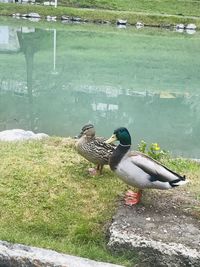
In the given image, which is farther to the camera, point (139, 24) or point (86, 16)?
point (139, 24)

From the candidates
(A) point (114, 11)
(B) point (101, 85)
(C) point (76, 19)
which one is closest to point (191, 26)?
(A) point (114, 11)

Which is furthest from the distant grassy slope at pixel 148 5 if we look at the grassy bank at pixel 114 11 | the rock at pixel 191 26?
the rock at pixel 191 26

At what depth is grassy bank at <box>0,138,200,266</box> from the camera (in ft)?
17.3

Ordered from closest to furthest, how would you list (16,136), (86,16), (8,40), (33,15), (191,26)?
(16,136)
(8,40)
(33,15)
(86,16)
(191,26)

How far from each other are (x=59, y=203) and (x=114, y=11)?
42.8 metres

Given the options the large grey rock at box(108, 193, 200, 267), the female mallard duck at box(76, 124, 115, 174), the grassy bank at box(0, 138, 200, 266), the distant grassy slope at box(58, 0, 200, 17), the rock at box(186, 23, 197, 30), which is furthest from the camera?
the distant grassy slope at box(58, 0, 200, 17)

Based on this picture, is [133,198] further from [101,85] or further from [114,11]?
[114,11]

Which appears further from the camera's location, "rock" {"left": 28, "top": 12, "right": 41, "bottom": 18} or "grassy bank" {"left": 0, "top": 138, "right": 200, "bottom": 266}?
"rock" {"left": 28, "top": 12, "right": 41, "bottom": 18}

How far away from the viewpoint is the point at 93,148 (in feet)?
20.3

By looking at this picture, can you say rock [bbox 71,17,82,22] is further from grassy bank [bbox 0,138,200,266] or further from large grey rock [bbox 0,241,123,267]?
large grey rock [bbox 0,241,123,267]

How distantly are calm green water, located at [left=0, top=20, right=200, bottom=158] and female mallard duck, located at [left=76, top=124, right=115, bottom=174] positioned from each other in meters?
5.33

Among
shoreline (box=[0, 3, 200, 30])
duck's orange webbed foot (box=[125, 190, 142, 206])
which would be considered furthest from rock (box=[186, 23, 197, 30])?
duck's orange webbed foot (box=[125, 190, 142, 206])

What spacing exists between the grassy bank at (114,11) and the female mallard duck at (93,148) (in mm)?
37568

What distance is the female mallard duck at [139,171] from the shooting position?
5.41m
